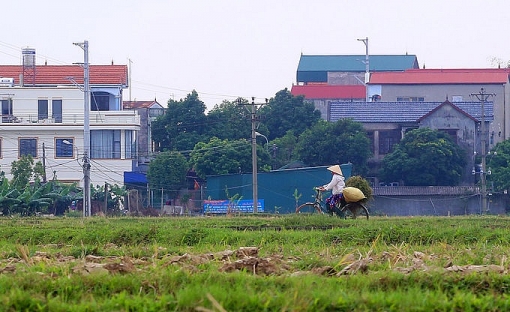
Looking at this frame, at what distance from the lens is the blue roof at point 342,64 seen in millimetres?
82125

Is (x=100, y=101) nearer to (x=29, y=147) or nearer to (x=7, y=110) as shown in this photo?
(x=7, y=110)

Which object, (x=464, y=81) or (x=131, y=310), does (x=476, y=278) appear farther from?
(x=464, y=81)

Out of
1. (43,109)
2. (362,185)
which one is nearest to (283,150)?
(43,109)

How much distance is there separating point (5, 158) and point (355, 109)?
2204 cm

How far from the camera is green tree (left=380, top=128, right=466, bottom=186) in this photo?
1961 inches

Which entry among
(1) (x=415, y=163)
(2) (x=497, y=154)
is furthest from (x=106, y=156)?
(2) (x=497, y=154)

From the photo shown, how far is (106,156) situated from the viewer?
175 ft

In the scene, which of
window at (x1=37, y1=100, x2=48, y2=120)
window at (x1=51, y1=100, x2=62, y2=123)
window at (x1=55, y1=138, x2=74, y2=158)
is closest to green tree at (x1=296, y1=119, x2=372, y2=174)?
window at (x1=55, y1=138, x2=74, y2=158)

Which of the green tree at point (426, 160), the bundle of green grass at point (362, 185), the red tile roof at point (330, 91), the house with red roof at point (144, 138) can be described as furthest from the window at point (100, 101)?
the bundle of green grass at point (362, 185)

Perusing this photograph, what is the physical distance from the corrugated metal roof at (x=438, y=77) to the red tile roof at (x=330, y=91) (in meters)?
6.98

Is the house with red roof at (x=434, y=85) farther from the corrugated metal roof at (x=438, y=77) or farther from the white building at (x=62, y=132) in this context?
the white building at (x=62, y=132)

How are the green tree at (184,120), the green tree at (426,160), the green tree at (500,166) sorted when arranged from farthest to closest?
the green tree at (184,120) < the green tree at (426,160) < the green tree at (500,166)

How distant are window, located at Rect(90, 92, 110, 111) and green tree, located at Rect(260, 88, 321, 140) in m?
10.7

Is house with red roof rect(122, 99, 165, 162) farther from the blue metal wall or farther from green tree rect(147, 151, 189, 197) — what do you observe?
the blue metal wall
